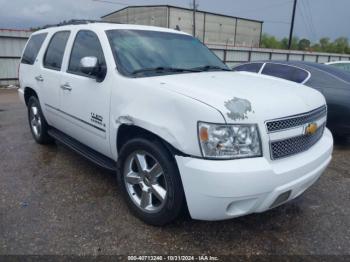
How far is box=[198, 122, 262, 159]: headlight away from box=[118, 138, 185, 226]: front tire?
0.38 meters

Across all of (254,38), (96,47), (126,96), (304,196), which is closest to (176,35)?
(96,47)

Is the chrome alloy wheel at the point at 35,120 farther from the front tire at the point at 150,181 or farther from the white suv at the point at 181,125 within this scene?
the front tire at the point at 150,181

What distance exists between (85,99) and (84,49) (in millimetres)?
670

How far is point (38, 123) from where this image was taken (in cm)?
501

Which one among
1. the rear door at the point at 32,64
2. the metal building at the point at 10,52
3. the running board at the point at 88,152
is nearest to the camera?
the running board at the point at 88,152

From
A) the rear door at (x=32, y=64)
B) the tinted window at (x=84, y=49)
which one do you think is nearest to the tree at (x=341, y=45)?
the rear door at (x=32, y=64)

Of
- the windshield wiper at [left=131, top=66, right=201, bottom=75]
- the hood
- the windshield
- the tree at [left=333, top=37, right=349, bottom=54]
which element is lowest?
the tree at [left=333, top=37, right=349, bottom=54]

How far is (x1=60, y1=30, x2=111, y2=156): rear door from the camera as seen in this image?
3145 mm

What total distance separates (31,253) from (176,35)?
297cm

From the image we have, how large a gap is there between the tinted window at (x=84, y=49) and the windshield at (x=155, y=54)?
187mm

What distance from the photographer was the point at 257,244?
2.63 meters

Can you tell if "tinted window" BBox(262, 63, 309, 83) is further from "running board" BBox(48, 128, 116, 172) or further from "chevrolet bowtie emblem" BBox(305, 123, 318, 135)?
"running board" BBox(48, 128, 116, 172)

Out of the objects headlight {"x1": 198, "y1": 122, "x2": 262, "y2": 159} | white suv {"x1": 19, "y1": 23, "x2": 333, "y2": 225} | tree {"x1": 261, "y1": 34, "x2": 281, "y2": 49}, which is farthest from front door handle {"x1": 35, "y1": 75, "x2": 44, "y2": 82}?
tree {"x1": 261, "y1": 34, "x2": 281, "y2": 49}

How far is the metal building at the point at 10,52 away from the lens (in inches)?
536
